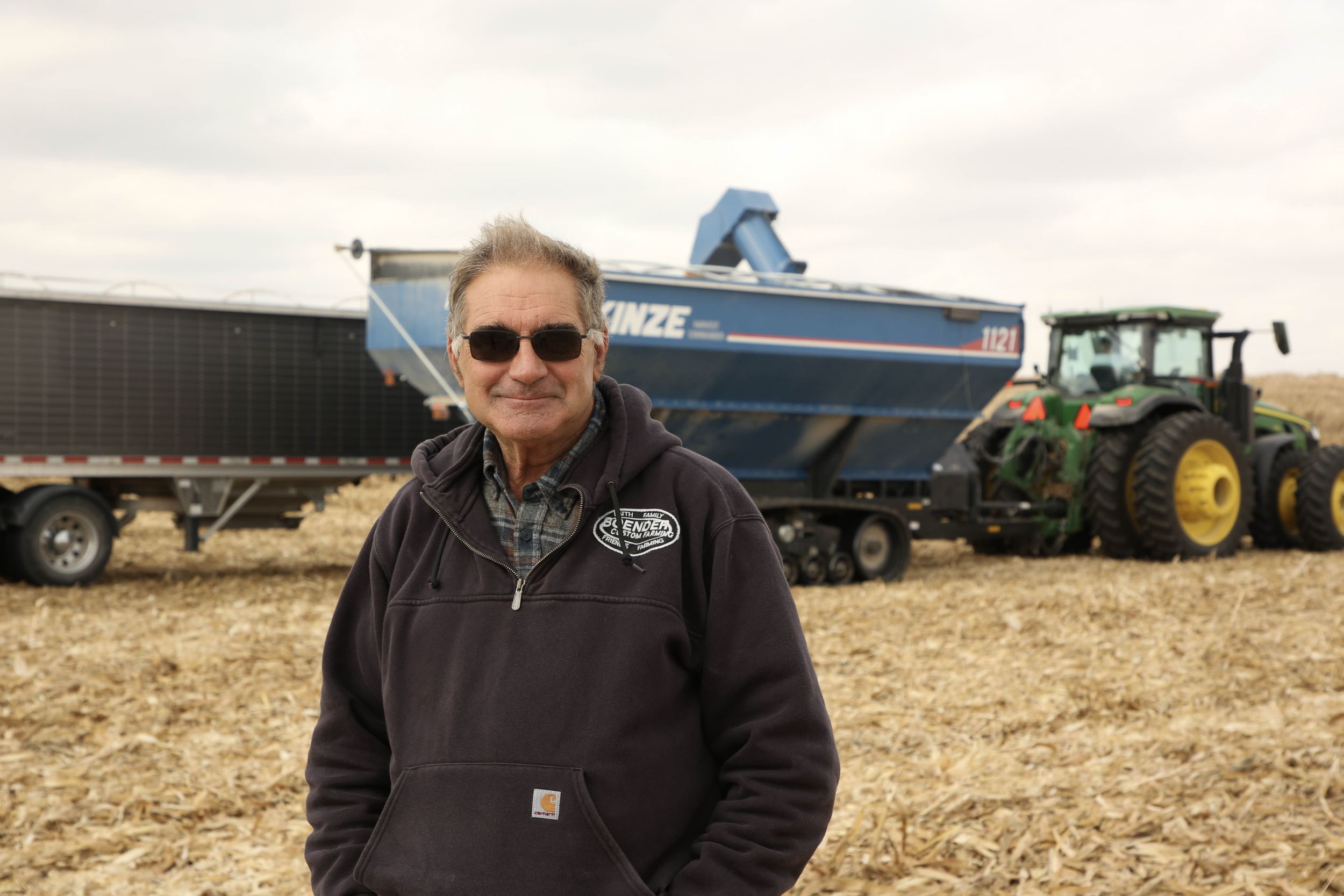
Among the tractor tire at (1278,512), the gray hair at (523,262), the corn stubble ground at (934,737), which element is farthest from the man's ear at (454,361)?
the tractor tire at (1278,512)

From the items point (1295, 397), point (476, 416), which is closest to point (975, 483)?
point (476, 416)

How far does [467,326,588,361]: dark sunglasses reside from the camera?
2.10m

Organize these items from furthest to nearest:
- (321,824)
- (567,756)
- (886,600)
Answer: (886,600), (321,824), (567,756)

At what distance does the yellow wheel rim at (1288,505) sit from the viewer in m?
14.2

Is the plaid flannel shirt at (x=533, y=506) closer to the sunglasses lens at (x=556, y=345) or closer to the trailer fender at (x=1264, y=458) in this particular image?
the sunglasses lens at (x=556, y=345)

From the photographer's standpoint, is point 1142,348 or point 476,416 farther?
point 1142,348

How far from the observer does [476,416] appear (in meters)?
2.20

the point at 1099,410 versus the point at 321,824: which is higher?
the point at 1099,410

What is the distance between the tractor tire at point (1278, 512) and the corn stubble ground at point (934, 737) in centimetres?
388

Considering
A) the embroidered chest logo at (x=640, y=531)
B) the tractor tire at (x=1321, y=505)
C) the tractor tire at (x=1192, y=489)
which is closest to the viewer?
the embroidered chest logo at (x=640, y=531)

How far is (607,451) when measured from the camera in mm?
2135

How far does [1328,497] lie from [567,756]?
1390cm

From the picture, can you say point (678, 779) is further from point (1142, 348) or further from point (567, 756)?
point (1142, 348)

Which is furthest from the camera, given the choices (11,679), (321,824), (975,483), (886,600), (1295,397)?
(1295,397)
